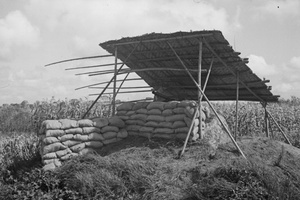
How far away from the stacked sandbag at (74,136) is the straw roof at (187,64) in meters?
1.68

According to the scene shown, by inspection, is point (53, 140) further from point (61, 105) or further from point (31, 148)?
point (61, 105)

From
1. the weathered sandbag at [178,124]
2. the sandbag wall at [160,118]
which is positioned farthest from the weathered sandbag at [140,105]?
the weathered sandbag at [178,124]

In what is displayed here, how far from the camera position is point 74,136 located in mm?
7629

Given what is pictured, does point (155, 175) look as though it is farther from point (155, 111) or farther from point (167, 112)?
point (155, 111)

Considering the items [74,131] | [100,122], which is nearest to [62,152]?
[74,131]

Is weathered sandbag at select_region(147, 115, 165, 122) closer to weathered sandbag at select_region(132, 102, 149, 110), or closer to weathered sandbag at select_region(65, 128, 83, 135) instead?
weathered sandbag at select_region(132, 102, 149, 110)

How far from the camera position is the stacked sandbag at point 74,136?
284 inches

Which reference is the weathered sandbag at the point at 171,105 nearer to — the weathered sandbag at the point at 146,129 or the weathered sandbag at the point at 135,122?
the weathered sandbag at the point at 146,129

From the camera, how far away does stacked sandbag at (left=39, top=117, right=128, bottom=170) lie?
7.21 meters

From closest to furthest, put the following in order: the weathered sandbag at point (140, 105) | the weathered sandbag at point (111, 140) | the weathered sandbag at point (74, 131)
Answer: the weathered sandbag at point (74, 131) → the weathered sandbag at point (111, 140) → the weathered sandbag at point (140, 105)

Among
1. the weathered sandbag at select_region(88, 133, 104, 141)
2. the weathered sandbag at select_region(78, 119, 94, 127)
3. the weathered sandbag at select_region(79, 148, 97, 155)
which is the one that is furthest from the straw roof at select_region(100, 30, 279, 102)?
the weathered sandbag at select_region(79, 148, 97, 155)

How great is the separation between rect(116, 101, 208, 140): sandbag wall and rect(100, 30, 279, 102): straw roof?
2.93 feet

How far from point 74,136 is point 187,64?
4026 millimetres

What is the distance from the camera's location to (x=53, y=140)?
286 inches
